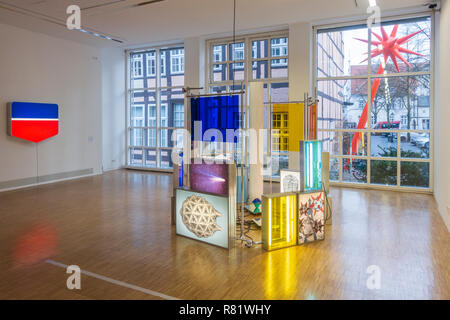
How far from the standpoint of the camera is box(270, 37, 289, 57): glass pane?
9.25 m

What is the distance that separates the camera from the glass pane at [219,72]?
10133mm

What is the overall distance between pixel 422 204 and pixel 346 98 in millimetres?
3258

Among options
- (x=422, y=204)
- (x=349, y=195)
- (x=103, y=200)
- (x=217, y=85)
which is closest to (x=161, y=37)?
(x=217, y=85)

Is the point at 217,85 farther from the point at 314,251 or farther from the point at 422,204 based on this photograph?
the point at 314,251

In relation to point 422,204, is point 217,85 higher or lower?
higher

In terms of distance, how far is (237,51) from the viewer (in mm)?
9883

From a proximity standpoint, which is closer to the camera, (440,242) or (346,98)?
(440,242)

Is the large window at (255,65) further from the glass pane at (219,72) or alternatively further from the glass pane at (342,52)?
the glass pane at (342,52)

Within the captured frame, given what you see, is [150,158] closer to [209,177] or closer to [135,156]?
[135,156]

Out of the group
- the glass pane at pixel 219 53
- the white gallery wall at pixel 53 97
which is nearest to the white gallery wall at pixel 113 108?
the white gallery wall at pixel 53 97

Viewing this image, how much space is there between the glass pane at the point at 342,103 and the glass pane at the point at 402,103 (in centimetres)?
30

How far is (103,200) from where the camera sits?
7039 millimetres

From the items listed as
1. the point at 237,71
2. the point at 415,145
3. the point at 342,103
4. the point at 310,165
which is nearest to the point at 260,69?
the point at 237,71

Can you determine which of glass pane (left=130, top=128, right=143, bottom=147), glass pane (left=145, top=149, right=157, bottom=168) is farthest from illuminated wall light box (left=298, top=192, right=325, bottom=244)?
glass pane (left=130, top=128, right=143, bottom=147)
